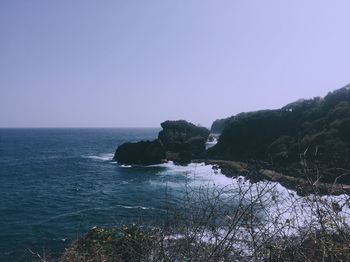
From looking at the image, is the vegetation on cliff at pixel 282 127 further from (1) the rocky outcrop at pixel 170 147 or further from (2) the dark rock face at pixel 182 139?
(1) the rocky outcrop at pixel 170 147

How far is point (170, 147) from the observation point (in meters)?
75.2

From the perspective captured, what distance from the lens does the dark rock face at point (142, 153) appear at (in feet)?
210

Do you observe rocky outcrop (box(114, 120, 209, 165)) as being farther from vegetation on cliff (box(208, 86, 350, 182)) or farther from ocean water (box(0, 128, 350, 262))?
vegetation on cliff (box(208, 86, 350, 182))

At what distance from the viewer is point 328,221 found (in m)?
5.30

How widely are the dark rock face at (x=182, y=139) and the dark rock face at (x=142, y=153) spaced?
11.1 feet

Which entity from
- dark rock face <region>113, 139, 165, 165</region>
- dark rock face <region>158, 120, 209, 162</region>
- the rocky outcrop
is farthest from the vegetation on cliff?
dark rock face <region>113, 139, 165, 165</region>

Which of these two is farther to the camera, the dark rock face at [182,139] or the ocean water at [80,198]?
the dark rock face at [182,139]

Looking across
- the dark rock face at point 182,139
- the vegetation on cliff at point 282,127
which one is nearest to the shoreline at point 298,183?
the vegetation on cliff at point 282,127

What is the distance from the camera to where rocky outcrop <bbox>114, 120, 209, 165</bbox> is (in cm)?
6444

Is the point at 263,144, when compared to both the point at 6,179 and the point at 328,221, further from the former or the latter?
the point at 328,221

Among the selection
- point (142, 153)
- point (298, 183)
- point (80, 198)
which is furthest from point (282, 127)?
point (298, 183)

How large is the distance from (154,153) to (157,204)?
3359 cm

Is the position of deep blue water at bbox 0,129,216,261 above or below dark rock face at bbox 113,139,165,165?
below

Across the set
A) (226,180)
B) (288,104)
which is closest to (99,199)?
(226,180)
